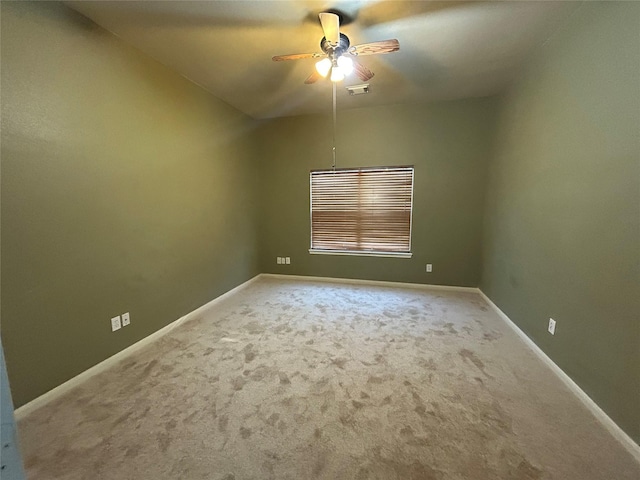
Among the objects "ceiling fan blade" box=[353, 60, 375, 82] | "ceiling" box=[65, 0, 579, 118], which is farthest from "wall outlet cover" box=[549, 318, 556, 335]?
"ceiling fan blade" box=[353, 60, 375, 82]

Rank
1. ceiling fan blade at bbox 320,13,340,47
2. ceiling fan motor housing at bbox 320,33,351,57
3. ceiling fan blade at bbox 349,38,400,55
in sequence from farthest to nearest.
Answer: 1. ceiling fan motor housing at bbox 320,33,351,57
2. ceiling fan blade at bbox 349,38,400,55
3. ceiling fan blade at bbox 320,13,340,47

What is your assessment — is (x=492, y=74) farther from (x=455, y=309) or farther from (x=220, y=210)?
(x=220, y=210)

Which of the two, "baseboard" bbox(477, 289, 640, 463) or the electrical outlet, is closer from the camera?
"baseboard" bbox(477, 289, 640, 463)

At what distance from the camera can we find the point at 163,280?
2799 millimetres

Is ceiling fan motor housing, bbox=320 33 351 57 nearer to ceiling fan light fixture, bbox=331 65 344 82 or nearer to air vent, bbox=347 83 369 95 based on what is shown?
ceiling fan light fixture, bbox=331 65 344 82

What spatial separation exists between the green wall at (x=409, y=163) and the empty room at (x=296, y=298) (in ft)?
0.57

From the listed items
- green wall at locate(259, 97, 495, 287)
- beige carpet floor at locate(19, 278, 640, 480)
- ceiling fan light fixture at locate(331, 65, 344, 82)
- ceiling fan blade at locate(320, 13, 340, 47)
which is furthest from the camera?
green wall at locate(259, 97, 495, 287)

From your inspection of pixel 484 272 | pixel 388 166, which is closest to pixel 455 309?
pixel 484 272

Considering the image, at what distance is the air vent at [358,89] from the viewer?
322 centimetres

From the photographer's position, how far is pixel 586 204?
1863mm

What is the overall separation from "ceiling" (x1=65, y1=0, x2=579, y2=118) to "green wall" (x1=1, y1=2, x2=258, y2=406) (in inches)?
12.1

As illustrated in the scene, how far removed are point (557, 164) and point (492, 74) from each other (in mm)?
1399

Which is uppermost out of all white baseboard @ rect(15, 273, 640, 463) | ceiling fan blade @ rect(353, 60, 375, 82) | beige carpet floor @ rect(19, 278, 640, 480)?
ceiling fan blade @ rect(353, 60, 375, 82)

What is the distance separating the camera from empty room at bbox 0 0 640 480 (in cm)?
150
